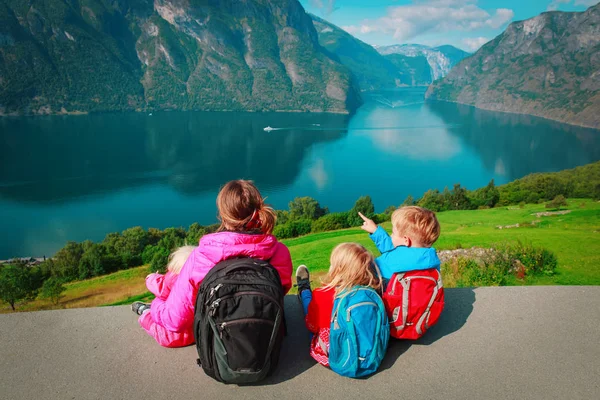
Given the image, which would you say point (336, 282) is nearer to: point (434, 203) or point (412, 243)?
point (412, 243)

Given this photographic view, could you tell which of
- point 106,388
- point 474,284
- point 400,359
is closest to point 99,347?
point 106,388

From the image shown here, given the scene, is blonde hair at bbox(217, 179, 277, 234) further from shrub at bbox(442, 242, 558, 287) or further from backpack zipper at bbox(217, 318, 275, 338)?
shrub at bbox(442, 242, 558, 287)

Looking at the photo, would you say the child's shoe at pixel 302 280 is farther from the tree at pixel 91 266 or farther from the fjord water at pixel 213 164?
the fjord water at pixel 213 164

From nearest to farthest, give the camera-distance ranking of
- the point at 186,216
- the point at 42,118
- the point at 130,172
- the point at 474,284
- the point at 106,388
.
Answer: the point at 106,388
the point at 474,284
the point at 186,216
the point at 130,172
the point at 42,118

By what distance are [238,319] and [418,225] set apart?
1880 mm

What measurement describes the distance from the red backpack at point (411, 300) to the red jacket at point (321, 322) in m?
0.55

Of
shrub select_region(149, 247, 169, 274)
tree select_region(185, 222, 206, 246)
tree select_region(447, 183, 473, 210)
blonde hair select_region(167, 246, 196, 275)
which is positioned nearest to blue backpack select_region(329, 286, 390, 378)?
blonde hair select_region(167, 246, 196, 275)

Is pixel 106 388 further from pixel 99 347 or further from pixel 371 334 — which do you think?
pixel 371 334

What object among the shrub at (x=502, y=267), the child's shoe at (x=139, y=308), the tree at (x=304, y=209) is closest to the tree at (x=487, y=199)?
the tree at (x=304, y=209)

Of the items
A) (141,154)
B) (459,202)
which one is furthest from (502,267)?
(141,154)

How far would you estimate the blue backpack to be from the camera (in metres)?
3.42

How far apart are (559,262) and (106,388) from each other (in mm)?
7709

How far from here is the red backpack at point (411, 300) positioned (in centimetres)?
375

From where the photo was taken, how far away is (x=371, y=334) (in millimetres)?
3471
